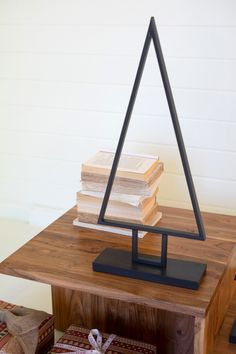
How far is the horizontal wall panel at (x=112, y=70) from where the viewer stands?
2.22 m

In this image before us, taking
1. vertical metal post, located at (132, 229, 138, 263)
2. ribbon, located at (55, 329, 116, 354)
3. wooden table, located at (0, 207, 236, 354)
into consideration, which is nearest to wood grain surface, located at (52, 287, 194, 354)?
wooden table, located at (0, 207, 236, 354)

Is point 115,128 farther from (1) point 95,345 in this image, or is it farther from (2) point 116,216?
(1) point 95,345

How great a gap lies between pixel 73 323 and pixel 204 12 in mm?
1320

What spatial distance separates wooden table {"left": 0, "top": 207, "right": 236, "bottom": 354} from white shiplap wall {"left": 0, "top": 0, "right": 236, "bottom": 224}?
677 millimetres

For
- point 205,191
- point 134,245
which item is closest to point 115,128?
point 205,191

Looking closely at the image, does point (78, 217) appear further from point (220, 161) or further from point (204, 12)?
point (204, 12)

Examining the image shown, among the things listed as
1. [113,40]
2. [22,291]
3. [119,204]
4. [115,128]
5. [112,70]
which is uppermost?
[113,40]

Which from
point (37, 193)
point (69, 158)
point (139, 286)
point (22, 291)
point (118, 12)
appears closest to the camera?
point (139, 286)

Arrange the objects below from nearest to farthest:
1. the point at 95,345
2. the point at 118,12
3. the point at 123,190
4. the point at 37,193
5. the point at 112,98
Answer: the point at 95,345 < the point at 123,190 < the point at 118,12 < the point at 112,98 < the point at 37,193

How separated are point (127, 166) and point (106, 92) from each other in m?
0.97

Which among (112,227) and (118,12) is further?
(118,12)

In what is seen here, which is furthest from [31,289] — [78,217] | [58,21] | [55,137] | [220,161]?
[58,21]

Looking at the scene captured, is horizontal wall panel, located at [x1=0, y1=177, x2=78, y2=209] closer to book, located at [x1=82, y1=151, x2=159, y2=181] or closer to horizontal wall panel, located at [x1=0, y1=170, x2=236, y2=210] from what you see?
horizontal wall panel, located at [x1=0, y1=170, x2=236, y2=210]

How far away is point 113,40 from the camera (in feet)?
7.71
